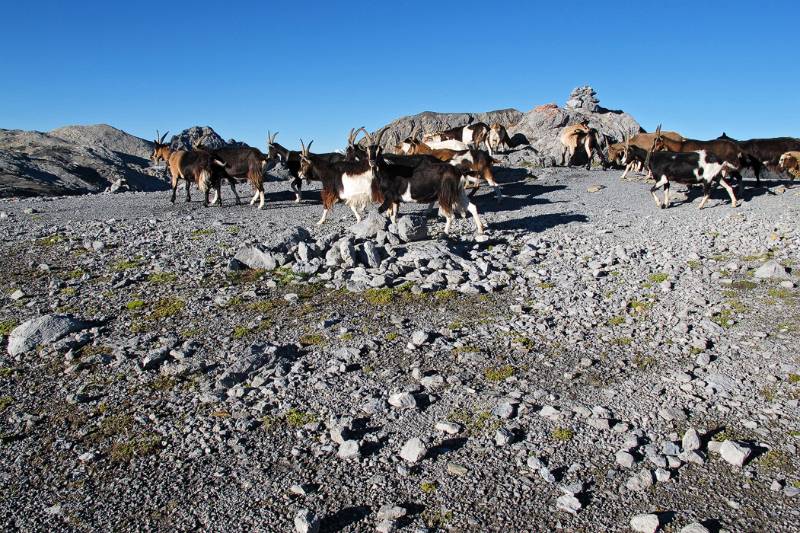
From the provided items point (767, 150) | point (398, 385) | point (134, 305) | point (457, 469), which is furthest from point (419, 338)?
point (767, 150)

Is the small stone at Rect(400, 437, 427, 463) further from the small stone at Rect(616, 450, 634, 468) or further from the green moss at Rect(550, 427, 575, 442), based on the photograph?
the small stone at Rect(616, 450, 634, 468)

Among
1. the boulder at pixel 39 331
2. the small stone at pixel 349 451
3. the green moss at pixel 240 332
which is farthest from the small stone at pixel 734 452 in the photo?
the boulder at pixel 39 331

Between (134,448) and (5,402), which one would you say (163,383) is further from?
(5,402)

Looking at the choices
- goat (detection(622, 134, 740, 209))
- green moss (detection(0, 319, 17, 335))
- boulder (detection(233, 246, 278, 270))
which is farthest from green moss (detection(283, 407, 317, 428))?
goat (detection(622, 134, 740, 209))

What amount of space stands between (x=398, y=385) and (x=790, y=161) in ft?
62.2

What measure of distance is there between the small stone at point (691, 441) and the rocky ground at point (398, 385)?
0.01 meters

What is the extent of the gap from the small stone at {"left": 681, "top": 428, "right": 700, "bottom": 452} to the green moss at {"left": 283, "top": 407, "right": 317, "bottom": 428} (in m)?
2.81

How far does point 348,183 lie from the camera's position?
12812 millimetres

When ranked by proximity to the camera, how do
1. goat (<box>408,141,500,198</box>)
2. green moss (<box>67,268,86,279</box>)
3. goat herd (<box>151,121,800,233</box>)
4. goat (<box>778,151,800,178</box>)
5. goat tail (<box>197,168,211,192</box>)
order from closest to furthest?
green moss (<box>67,268,86,279</box>) < goat herd (<box>151,121,800,233</box>) < goat tail (<box>197,168,211,192</box>) < goat (<box>408,141,500,198</box>) < goat (<box>778,151,800,178</box>)

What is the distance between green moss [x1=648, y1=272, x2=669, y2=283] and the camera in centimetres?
821

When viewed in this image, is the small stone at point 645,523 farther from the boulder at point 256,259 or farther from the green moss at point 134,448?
the boulder at point 256,259

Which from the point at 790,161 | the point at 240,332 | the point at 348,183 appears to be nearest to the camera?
the point at 240,332

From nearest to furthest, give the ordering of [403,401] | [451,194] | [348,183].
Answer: [403,401] → [451,194] → [348,183]

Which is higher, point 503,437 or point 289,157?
point 289,157
